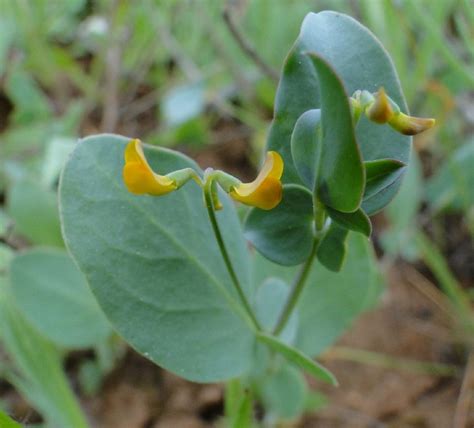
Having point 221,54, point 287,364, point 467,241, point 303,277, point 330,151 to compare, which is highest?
point 330,151

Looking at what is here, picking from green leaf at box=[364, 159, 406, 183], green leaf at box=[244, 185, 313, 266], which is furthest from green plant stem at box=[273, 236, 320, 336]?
green leaf at box=[364, 159, 406, 183]

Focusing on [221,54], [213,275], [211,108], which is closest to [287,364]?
[213,275]

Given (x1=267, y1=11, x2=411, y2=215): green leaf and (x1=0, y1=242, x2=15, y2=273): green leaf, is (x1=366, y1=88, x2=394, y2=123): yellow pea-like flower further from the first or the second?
(x1=0, y1=242, x2=15, y2=273): green leaf

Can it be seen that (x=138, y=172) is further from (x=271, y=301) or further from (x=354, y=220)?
(x=271, y=301)

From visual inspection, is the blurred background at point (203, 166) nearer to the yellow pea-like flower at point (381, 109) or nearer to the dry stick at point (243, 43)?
the dry stick at point (243, 43)

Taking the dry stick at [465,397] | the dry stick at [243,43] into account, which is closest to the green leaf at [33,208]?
the dry stick at [243,43]

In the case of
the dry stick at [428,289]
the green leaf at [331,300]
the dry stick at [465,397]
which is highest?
the green leaf at [331,300]

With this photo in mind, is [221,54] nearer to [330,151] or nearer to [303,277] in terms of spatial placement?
[303,277]
